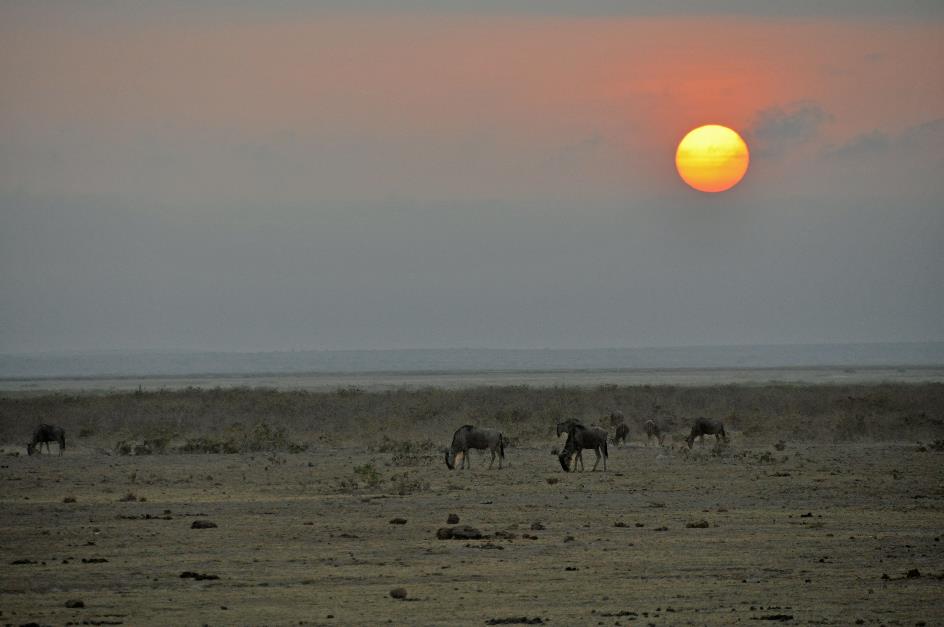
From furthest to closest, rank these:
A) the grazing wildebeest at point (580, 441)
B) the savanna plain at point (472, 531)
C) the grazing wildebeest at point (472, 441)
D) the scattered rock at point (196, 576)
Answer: the grazing wildebeest at point (472, 441)
the grazing wildebeest at point (580, 441)
the scattered rock at point (196, 576)
the savanna plain at point (472, 531)

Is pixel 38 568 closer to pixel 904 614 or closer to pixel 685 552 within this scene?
pixel 685 552

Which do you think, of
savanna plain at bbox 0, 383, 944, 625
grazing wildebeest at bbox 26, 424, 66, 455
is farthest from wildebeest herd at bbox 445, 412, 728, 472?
grazing wildebeest at bbox 26, 424, 66, 455

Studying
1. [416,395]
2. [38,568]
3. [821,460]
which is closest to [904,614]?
[38,568]

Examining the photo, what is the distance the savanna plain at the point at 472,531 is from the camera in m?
16.2

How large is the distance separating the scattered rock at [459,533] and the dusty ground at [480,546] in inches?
6.8

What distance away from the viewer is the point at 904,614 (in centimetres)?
1554

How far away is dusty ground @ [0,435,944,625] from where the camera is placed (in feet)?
52.6

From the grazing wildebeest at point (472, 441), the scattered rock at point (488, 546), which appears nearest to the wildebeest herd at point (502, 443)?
the grazing wildebeest at point (472, 441)

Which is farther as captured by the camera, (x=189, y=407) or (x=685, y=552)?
(x=189, y=407)

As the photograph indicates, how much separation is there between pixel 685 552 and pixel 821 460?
20.0m

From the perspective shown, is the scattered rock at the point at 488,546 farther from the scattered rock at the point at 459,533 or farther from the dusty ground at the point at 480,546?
the scattered rock at the point at 459,533

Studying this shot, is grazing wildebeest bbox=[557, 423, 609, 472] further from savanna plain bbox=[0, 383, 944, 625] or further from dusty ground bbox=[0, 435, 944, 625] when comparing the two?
savanna plain bbox=[0, 383, 944, 625]

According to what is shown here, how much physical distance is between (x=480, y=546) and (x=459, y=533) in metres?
1.12

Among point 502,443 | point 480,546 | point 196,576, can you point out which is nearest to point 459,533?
point 480,546
